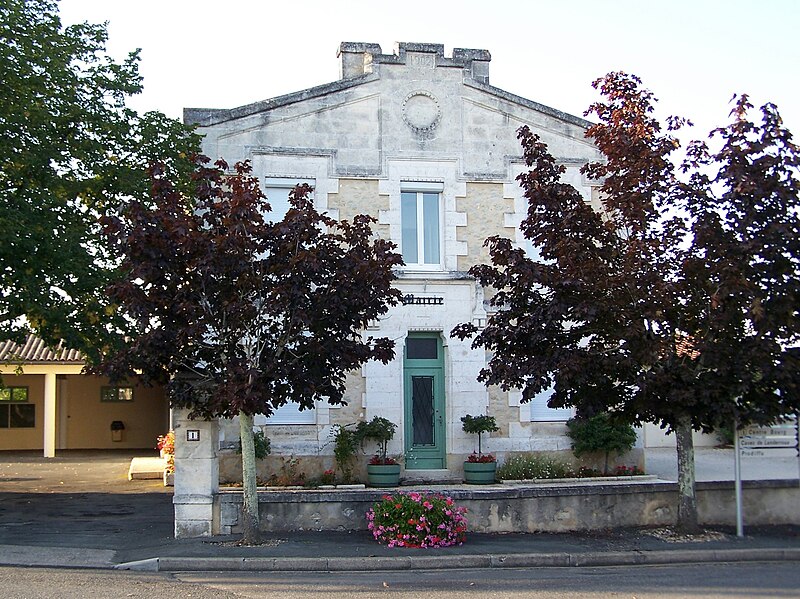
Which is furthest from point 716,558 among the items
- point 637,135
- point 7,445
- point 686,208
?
point 7,445

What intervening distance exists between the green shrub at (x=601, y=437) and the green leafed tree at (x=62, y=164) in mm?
8837

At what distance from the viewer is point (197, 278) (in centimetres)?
1139

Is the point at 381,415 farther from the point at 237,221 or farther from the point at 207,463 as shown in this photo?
the point at 237,221

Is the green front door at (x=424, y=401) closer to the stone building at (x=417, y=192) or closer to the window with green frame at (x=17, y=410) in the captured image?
the stone building at (x=417, y=192)

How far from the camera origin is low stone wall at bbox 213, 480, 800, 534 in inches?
494

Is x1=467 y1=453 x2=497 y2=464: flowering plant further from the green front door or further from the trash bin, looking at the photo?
the trash bin

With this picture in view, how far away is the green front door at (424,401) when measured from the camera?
17.3m

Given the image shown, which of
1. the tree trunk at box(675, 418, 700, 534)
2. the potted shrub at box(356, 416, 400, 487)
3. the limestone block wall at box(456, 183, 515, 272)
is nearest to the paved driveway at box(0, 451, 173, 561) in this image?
the potted shrub at box(356, 416, 400, 487)

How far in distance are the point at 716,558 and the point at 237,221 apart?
7.39m

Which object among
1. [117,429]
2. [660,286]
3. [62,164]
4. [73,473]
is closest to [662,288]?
[660,286]

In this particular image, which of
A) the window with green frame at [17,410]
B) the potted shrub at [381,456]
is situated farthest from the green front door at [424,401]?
the window with green frame at [17,410]

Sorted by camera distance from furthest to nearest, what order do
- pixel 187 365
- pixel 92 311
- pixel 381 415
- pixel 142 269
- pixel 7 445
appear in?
pixel 7 445
pixel 381 415
pixel 92 311
pixel 187 365
pixel 142 269

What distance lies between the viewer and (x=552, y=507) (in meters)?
12.9

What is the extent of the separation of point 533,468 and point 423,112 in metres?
7.29
